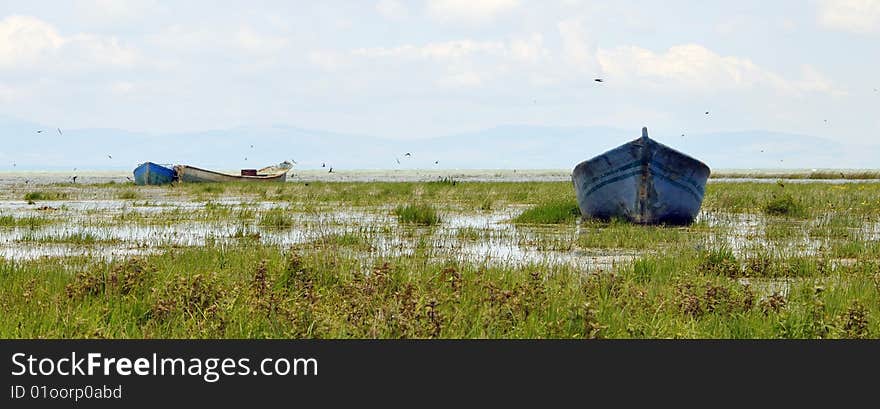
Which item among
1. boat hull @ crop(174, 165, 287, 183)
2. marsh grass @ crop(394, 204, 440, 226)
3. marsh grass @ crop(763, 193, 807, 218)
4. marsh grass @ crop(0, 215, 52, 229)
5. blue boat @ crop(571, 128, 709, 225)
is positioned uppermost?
boat hull @ crop(174, 165, 287, 183)

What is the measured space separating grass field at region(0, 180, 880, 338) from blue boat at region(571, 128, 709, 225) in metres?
0.50

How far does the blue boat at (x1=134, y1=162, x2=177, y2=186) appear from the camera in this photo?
45906mm

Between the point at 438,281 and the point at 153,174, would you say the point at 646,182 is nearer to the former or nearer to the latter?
the point at 438,281

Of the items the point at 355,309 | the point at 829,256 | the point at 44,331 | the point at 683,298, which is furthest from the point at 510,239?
the point at 44,331

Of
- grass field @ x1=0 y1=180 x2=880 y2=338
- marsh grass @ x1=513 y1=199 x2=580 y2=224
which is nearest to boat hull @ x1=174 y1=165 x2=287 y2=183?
grass field @ x1=0 y1=180 x2=880 y2=338

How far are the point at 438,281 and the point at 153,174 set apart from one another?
40.3 meters

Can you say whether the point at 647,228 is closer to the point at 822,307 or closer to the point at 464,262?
the point at 464,262

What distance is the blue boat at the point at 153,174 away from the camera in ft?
151

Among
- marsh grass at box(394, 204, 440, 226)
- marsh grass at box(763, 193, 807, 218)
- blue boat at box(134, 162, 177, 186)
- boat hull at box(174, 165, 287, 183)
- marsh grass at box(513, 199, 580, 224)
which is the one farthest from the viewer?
boat hull at box(174, 165, 287, 183)

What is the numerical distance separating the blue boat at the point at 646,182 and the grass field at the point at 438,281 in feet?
1.65

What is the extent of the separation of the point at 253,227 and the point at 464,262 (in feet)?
24.3

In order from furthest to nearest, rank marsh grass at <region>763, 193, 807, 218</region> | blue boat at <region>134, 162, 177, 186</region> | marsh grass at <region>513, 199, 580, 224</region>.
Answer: blue boat at <region>134, 162, 177, 186</region>
marsh grass at <region>763, 193, 807, 218</region>
marsh grass at <region>513, 199, 580, 224</region>

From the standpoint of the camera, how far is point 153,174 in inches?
1810

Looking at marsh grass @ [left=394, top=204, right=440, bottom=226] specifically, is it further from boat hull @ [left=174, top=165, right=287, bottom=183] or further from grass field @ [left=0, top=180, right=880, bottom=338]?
boat hull @ [left=174, top=165, right=287, bottom=183]
